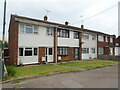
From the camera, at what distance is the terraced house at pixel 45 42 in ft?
40.6

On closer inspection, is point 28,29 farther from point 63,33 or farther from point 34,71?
point 34,71

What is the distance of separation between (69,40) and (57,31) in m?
2.77

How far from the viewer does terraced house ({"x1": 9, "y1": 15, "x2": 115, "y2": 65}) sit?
1238 centimetres

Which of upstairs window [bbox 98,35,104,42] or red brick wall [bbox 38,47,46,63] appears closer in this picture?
red brick wall [bbox 38,47,46,63]

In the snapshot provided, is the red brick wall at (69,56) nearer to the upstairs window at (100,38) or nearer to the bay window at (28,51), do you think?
the bay window at (28,51)

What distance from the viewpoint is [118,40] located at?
37.5 metres

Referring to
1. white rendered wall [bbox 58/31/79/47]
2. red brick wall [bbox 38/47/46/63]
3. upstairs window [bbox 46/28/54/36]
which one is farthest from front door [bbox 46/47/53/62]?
upstairs window [bbox 46/28/54/36]

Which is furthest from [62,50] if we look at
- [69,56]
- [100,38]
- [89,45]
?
[100,38]

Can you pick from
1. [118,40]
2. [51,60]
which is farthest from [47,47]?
[118,40]

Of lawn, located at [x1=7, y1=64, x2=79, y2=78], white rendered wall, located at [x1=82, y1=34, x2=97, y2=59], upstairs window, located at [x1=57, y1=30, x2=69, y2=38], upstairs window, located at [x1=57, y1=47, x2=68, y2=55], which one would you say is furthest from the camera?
white rendered wall, located at [x1=82, y1=34, x2=97, y2=59]

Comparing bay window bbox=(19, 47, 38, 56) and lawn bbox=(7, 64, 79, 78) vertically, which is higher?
bay window bbox=(19, 47, 38, 56)

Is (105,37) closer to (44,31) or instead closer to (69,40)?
(69,40)

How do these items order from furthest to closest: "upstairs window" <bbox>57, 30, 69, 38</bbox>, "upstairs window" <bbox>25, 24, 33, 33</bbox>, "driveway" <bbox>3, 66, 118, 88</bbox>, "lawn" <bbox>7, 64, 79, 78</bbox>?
"upstairs window" <bbox>57, 30, 69, 38</bbox> < "upstairs window" <bbox>25, 24, 33, 33</bbox> < "lawn" <bbox>7, 64, 79, 78</bbox> < "driveway" <bbox>3, 66, 118, 88</bbox>

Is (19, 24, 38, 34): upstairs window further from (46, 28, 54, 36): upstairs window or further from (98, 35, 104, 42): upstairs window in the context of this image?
(98, 35, 104, 42): upstairs window
